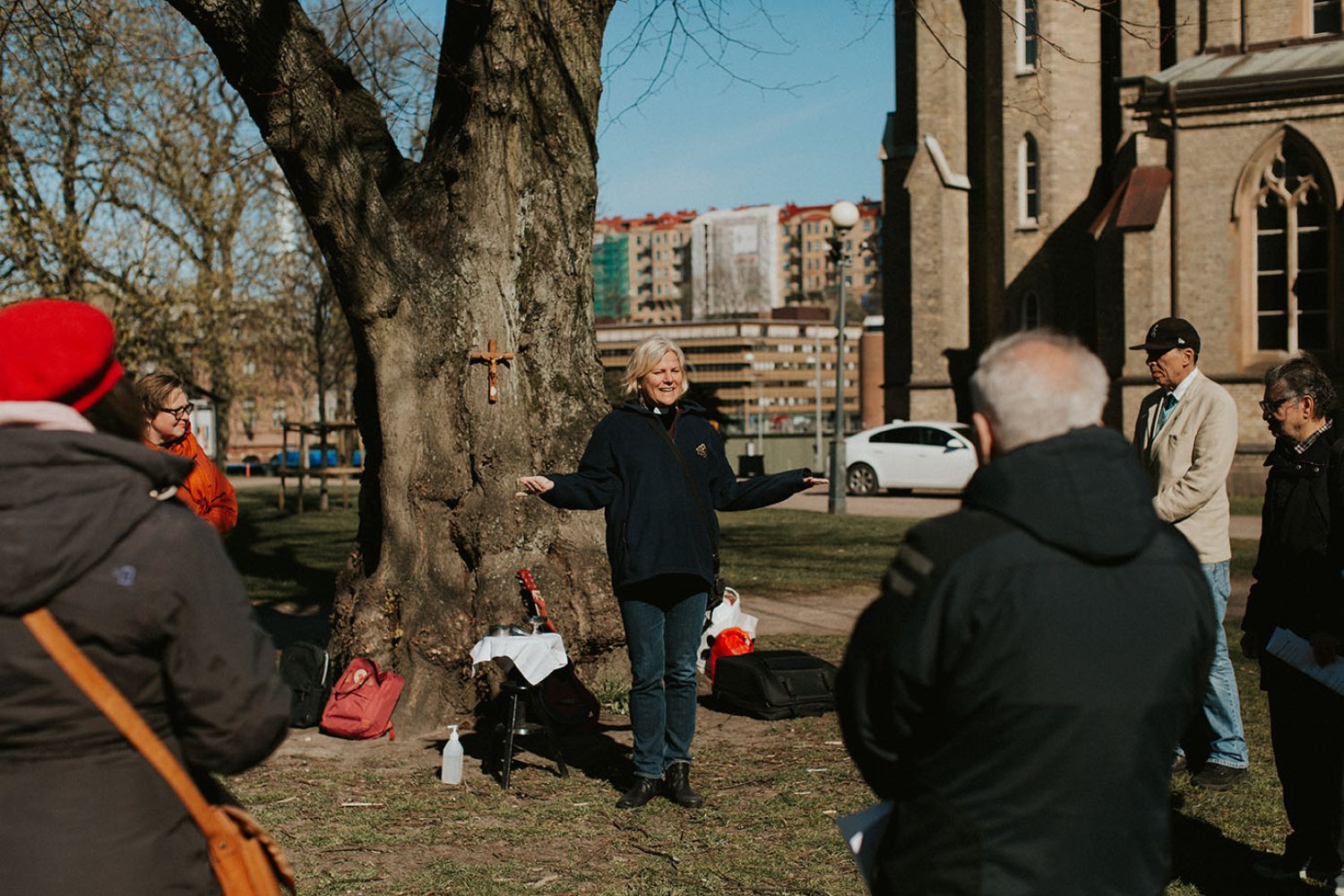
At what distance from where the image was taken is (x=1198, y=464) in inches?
239

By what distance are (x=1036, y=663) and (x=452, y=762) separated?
14.9 feet

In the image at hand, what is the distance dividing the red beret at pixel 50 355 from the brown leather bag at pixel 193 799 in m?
0.40

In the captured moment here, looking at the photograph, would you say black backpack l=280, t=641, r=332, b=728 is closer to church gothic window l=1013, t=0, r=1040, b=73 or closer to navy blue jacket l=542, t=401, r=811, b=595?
navy blue jacket l=542, t=401, r=811, b=595

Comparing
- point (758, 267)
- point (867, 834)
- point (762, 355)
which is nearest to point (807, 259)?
point (758, 267)

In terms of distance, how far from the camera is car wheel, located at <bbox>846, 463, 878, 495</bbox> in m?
28.2

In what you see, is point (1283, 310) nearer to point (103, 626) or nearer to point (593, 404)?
point (593, 404)

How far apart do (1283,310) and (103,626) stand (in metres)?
28.2

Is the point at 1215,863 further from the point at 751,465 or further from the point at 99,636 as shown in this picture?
the point at 751,465

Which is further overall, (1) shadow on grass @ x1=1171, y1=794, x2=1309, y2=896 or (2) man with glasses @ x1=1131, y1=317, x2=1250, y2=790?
(2) man with glasses @ x1=1131, y1=317, x2=1250, y2=790

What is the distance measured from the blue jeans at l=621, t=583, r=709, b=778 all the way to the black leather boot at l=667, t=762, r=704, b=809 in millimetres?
61

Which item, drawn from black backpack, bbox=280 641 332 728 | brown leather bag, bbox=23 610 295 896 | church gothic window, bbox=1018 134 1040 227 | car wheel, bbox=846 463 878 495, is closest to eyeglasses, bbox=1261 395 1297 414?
brown leather bag, bbox=23 610 295 896

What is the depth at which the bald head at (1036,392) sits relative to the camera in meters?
2.45

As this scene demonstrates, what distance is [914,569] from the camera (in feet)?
7.75

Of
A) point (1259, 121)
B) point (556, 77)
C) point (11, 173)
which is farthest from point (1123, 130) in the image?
point (556, 77)
